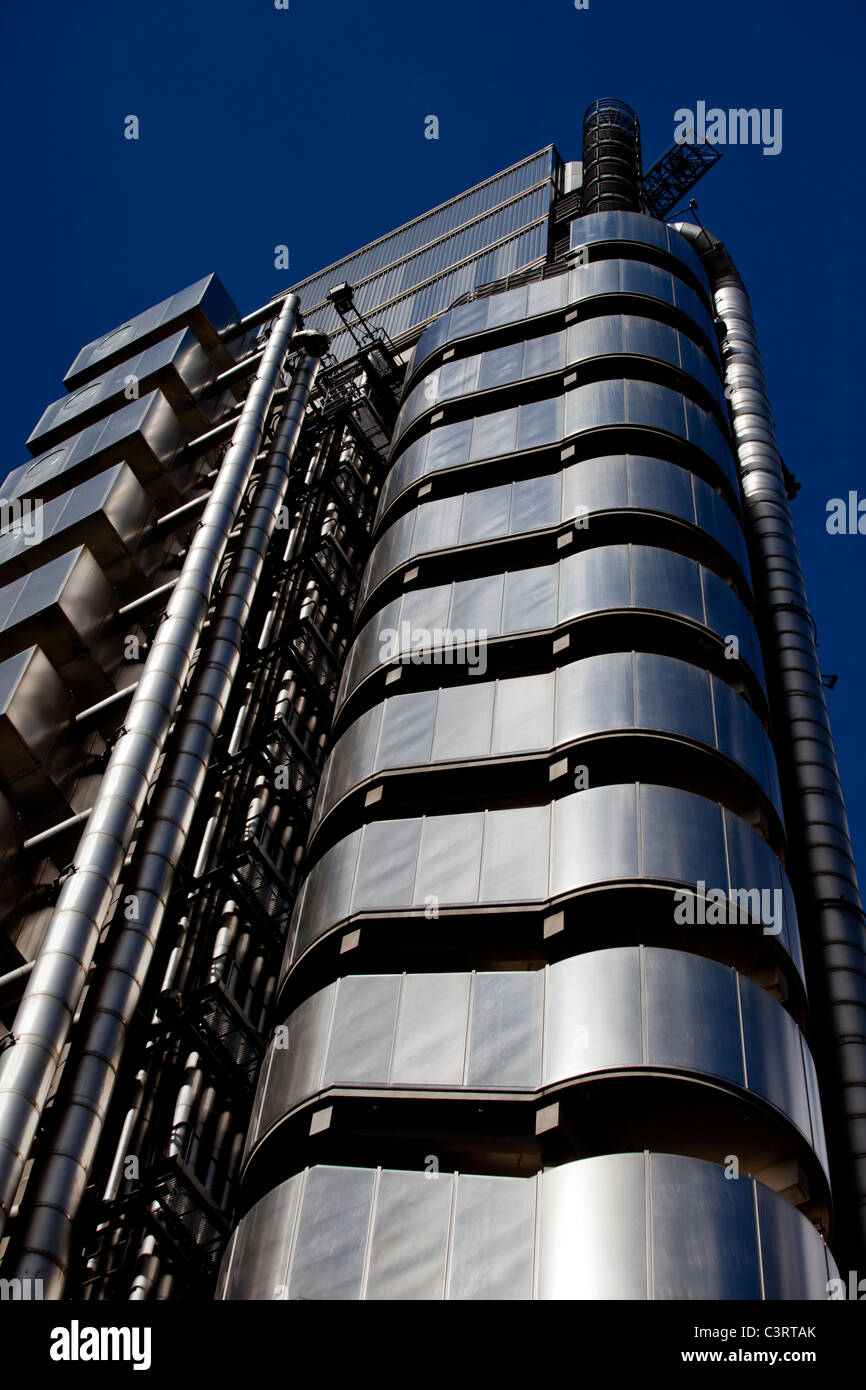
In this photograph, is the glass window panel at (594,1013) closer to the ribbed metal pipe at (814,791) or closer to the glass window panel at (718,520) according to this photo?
the ribbed metal pipe at (814,791)

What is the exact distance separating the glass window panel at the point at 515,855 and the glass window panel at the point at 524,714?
156 centimetres

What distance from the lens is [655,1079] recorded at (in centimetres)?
1891

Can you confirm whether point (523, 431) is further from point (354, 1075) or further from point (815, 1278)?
point (815, 1278)

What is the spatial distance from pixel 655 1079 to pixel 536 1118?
1.85 meters

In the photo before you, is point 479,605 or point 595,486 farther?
point 595,486

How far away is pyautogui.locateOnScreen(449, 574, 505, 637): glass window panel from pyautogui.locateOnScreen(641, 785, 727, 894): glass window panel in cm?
640

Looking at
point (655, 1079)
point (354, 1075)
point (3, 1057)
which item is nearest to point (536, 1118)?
point (655, 1079)

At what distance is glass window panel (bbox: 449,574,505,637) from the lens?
28.1m

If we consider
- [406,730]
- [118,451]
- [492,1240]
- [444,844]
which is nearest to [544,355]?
[118,451]

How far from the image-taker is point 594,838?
22.5 meters

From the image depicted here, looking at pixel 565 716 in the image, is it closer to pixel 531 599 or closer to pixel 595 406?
pixel 531 599

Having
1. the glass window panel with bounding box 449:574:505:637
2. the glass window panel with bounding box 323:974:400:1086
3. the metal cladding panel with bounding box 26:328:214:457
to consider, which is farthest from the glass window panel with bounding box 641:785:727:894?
the metal cladding panel with bounding box 26:328:214:457

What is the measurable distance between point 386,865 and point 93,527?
1622 cm

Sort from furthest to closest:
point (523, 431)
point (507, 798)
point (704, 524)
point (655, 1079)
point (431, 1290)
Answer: point (523, 431)
point (704, 524)
point (507, 798)
point (655, 1079)
point (431, 1290)
